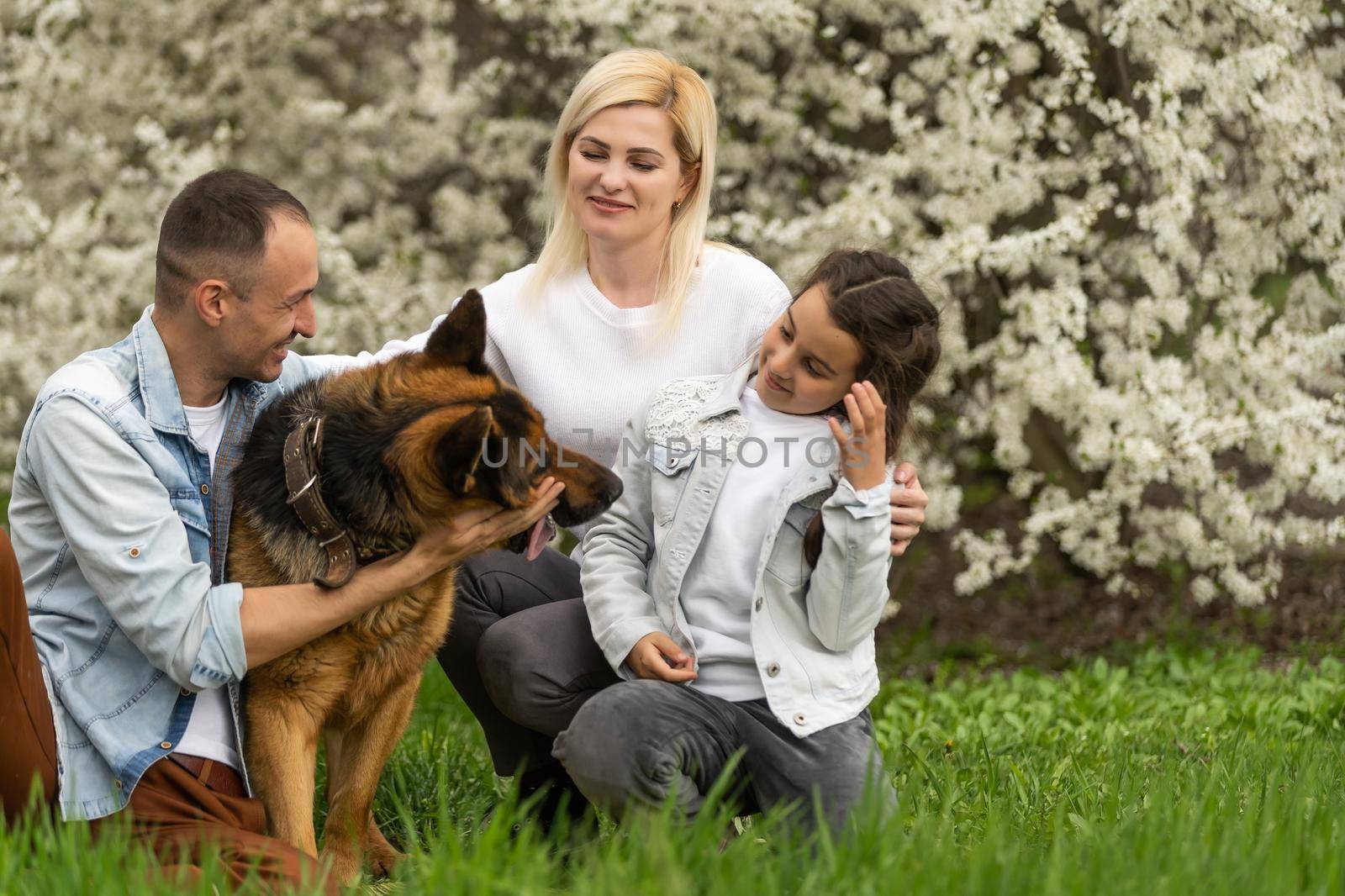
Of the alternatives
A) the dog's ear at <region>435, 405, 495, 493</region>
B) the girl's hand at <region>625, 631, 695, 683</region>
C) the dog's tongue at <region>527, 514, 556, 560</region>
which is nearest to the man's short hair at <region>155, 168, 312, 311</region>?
the dog's ear at <region>435, 405, 495, 493</region>

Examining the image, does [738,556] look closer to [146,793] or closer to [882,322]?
[882,322]

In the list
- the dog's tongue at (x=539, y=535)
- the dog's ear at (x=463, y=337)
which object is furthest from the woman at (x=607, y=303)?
the dog's ear at (x=463, y=337)

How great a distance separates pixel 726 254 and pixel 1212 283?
3117mm

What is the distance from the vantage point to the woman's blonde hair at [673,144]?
3.75 m

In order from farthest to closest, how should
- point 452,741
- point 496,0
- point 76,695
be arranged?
point 496,0 → point 452,741 → point 76,695

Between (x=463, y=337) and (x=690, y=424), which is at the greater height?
(x=463, y=337)

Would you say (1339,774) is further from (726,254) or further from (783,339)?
(726,254)

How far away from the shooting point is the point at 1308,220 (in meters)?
5.84

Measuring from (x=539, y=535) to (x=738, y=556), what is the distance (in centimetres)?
58

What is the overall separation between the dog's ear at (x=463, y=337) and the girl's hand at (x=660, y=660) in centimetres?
78

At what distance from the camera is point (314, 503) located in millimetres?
2922

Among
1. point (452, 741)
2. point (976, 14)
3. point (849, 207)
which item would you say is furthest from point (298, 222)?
point (976, 14)

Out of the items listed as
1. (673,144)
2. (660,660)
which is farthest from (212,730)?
(673,144)

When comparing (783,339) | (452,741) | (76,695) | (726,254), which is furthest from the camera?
(452,741)
